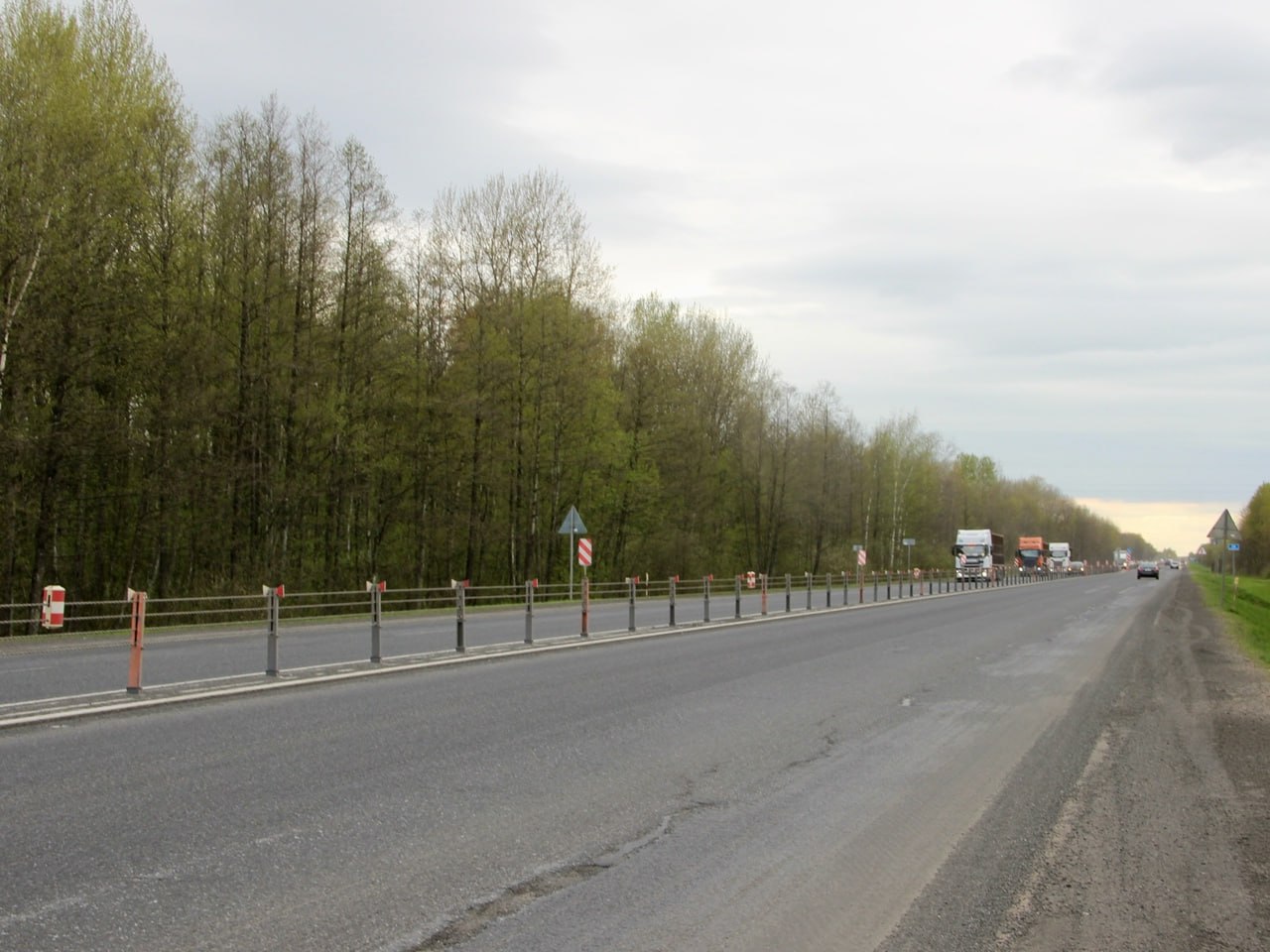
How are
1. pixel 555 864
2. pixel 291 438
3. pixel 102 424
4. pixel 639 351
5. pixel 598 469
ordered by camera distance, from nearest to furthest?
pixel 555 864 → pixel 102 424 → pixel 291 438 → pixel 598 469 → pixel 639 351

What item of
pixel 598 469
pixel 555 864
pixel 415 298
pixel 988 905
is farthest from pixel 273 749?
pixel 598 469

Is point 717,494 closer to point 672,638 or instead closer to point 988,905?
point 672,638

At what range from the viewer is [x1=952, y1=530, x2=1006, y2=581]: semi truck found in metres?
73.9

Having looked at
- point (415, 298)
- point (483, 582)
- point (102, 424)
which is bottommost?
point (483, 582)

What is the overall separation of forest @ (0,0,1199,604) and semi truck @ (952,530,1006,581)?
23021 mm

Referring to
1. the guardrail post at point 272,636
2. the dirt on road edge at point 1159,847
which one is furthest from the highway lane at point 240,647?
the dirt on road edge at point 1159,847

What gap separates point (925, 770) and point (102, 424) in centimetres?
2363

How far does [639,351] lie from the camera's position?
59.0 meters

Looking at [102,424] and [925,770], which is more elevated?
[102,424]

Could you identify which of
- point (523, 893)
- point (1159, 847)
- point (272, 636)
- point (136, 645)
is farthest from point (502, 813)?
point (272, 636)

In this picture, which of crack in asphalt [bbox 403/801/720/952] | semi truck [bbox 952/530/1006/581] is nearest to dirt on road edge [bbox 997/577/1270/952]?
crack in asphalt [bbox 403/801/720/952]

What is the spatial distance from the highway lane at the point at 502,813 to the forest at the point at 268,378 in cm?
1820

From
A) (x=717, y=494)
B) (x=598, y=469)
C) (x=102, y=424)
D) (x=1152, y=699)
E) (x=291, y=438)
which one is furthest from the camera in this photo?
(x=717, y=494)

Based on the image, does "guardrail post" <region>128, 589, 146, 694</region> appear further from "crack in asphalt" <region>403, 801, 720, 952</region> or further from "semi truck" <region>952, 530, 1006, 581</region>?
"semi truck" <region>952, 530, 1006, 581</region>
